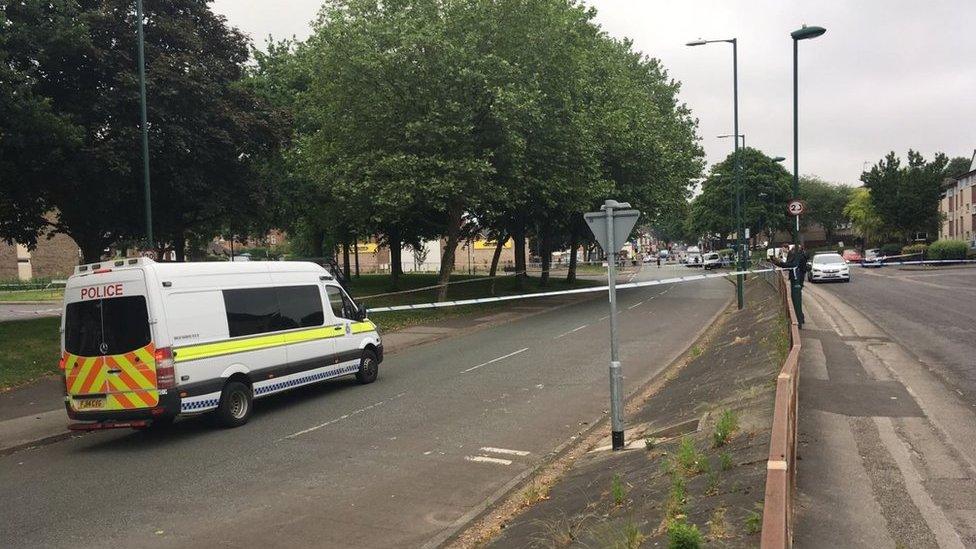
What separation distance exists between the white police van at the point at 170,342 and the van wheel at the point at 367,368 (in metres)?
1.88

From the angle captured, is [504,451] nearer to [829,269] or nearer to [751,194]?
[829,269]

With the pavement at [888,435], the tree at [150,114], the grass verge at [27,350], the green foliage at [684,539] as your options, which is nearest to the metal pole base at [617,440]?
the pavement at [888,435]

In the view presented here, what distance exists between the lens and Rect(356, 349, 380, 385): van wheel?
12.9m

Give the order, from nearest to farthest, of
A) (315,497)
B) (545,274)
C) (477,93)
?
(315,497), (477,93), (545,274)

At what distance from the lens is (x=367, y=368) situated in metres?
13.0

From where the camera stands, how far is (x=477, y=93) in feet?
76.6

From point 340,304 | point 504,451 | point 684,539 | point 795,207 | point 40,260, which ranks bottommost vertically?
point 504,451

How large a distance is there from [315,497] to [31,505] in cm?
288

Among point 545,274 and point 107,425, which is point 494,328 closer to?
point 107,425

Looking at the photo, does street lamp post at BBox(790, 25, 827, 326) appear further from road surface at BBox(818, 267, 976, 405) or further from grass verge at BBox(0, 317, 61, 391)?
grass verge at BBox(0, 317, 61, 391)

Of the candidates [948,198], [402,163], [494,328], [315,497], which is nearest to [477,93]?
[402,163]

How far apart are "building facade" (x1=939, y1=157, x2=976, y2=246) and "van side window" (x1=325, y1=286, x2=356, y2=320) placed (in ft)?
188

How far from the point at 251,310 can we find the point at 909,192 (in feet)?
201

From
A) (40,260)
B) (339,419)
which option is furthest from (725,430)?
(40,260)
